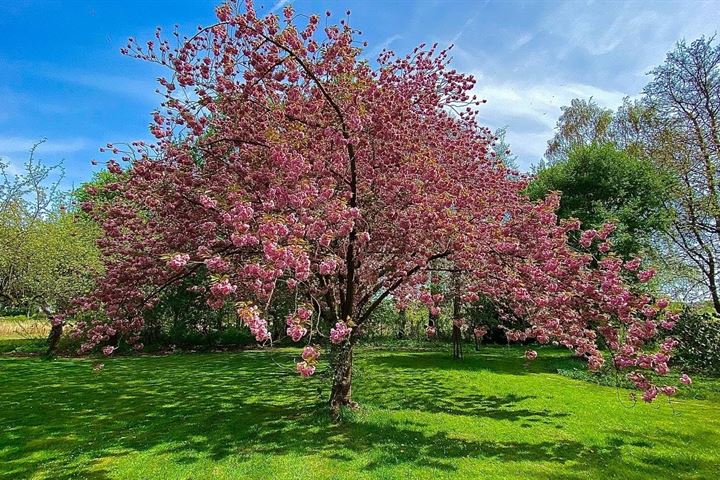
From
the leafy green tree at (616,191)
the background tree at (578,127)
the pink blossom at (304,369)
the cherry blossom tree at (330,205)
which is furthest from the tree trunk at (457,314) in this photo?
the background tree at (578,127)

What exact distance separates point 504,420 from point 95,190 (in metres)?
8.23

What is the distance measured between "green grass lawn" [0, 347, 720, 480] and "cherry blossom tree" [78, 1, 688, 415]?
1.10 metres

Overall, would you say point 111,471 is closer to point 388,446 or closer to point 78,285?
point 388,446

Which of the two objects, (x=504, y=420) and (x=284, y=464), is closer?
(x=284, y=464)

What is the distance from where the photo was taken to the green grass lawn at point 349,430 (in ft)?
18.1

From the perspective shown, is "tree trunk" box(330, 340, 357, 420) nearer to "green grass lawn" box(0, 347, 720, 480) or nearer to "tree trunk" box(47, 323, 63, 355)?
"green grass lawn" box(0, 347, 720, 480)

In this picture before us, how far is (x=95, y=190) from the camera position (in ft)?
23.0

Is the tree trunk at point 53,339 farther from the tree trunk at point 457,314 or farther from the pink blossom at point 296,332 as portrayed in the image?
the pink blossom at point 296,332

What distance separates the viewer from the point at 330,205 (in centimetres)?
573

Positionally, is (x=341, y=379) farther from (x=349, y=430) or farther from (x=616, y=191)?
(x=616, y=191)

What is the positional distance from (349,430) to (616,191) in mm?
17204

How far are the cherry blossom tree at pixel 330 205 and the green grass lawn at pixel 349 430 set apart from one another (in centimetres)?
110

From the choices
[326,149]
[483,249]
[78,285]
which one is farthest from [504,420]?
[78,285]

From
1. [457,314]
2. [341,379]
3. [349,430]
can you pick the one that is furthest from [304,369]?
[457,314]
